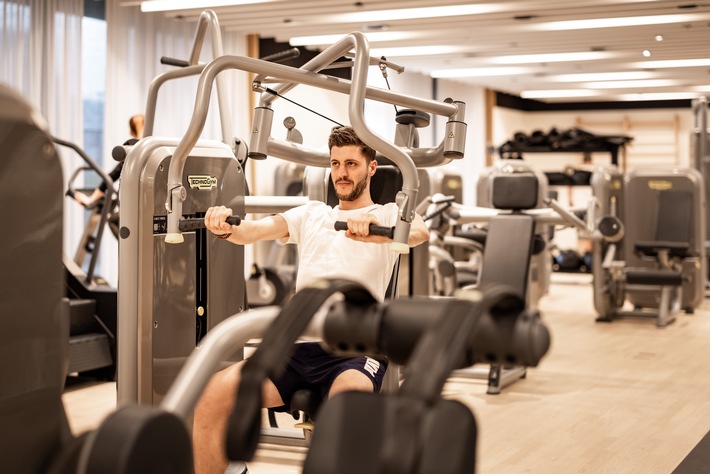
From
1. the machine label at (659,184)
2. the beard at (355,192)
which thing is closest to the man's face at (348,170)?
the beard at (355,192)

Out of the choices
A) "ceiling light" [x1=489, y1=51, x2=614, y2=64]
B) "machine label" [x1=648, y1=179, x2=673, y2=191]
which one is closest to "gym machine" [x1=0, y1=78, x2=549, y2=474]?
"machine label" [x1=648, y1=179, x2=673, y2=191]

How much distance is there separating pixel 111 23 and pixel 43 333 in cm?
670

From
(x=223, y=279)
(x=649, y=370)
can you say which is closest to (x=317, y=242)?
(x=223, y=279)

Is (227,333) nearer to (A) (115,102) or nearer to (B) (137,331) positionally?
(B) (137,331)

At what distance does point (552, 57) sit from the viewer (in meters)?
9.99

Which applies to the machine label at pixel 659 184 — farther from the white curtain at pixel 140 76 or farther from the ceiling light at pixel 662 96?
the ceiling light at pixel 662 96

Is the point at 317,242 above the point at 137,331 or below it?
above

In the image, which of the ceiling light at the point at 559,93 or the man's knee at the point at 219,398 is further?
the ceiling light at the point at 559,93

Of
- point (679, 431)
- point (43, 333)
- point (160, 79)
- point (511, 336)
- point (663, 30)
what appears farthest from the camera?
point (663, 30)

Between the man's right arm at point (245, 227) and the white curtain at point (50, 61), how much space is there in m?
4.25

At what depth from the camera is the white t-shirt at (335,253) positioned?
2832 millimetres

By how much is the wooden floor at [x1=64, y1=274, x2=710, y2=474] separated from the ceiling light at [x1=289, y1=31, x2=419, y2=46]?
10.9 feet

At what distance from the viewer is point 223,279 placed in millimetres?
3246

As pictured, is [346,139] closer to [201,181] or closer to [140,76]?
[201,181]
